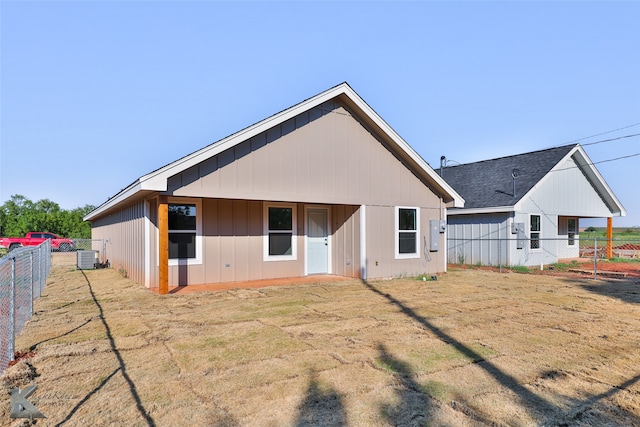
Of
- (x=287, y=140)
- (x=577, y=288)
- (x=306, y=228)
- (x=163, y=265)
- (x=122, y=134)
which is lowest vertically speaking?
(x=577, y=288)

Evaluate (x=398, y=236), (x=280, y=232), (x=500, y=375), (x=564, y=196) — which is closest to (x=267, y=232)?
(x=280, y=232)

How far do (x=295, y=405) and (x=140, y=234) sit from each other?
8476 millimetres

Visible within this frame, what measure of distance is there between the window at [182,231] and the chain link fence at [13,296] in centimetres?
294

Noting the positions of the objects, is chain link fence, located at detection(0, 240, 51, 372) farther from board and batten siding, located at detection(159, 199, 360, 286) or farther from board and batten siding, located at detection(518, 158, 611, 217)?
board and batten siding, located at detection(518, 158, 611, 217)

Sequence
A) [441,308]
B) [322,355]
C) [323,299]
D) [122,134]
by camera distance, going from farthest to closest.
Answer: [122,134] → [323,299] → [441,308] → [322,355]

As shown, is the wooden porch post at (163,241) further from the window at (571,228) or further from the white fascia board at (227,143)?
the window at (571,228)

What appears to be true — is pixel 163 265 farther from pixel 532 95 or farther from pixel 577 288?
pixel 532 95

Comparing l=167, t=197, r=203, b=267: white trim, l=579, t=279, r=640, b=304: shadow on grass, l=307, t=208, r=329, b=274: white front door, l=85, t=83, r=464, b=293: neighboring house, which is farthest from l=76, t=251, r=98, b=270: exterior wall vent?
l=579, t=279, r=640, b=304: shadow on grass

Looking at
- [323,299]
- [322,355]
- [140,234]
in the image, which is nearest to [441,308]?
[323,299]

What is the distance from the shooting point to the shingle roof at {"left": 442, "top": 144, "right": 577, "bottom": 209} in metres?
16.2

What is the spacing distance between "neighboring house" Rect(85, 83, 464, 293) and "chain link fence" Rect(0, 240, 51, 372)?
2.38 meters

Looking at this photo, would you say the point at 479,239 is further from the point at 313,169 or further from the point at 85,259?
the point at 85,259

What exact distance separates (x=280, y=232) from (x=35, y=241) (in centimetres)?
2396

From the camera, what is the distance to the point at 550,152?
1778 centimetres
